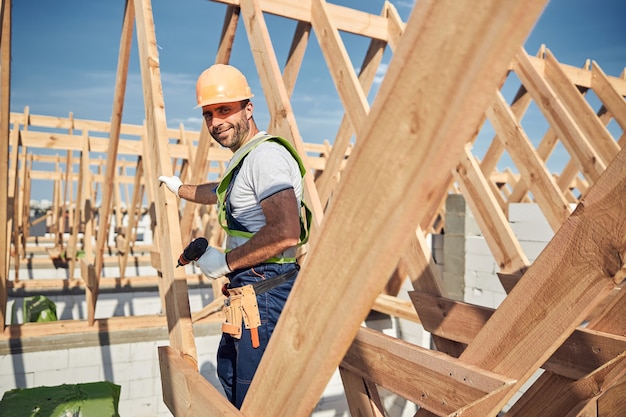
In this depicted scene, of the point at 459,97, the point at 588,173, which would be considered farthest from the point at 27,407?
the point at 588,173

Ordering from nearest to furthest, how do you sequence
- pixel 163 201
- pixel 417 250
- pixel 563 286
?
pixel 563 286, pixel 163 201, pixel 417 250

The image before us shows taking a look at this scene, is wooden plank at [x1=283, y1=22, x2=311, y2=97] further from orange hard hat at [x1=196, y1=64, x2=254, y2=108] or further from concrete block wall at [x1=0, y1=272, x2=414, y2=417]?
concrete block wall at [x1=0, y1=272, x2=414, y2=417]

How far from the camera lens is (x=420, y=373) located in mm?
1739

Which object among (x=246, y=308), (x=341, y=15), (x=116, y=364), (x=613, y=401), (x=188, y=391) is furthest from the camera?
(x=116, y=364)

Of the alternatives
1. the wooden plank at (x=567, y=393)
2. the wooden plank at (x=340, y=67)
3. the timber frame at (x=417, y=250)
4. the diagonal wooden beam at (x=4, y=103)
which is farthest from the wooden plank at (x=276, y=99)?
the diagonal wooden beam at (x=4, y=103)

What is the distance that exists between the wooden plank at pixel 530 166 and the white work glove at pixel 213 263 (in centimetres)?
319

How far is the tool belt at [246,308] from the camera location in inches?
75.4

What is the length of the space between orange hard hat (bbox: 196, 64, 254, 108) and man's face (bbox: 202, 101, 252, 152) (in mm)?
37

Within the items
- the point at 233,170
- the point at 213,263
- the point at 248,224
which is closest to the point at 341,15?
the point at 233,170

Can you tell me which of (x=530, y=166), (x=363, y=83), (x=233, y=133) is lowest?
(x=233, y=133)

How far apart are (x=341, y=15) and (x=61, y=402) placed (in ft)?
12.5

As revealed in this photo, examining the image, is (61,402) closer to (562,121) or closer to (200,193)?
(200,193)

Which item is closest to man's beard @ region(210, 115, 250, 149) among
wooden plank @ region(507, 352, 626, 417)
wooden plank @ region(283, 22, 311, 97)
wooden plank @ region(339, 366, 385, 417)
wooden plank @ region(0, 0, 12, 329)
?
wooden plank @ region(339, 366, 385, 417)

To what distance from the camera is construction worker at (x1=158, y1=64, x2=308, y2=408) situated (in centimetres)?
179
